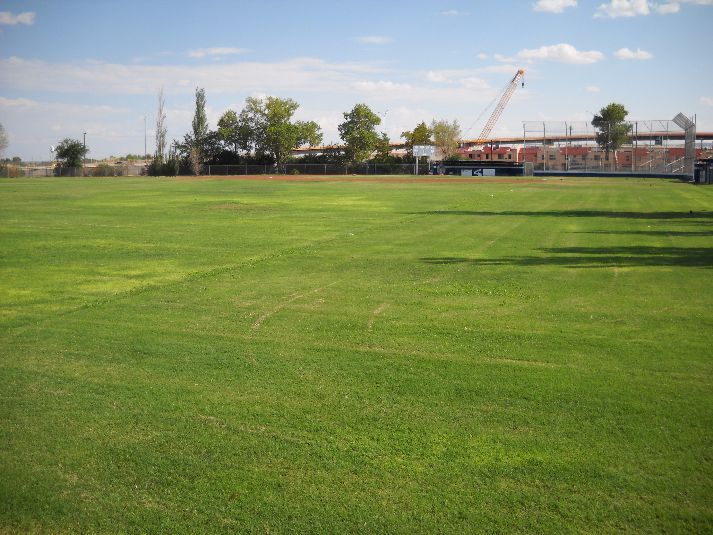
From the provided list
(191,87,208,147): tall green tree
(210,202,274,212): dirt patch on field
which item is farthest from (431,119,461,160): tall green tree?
(210,202,274,212): dirt patch on field

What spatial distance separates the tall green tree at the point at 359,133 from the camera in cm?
10888

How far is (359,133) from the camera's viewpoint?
358 ft

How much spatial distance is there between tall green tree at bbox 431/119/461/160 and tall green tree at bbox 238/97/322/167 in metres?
28.1

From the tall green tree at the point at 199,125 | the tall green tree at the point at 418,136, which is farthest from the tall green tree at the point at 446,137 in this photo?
the tall green tree at the point at 199,125

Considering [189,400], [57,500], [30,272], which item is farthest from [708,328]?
[30,272]

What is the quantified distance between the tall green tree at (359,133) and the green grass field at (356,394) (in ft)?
309

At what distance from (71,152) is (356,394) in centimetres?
10940

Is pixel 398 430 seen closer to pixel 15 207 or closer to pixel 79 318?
pixel 79 318

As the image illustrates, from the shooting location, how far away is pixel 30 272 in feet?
47.1

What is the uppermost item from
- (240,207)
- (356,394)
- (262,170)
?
(262,170)

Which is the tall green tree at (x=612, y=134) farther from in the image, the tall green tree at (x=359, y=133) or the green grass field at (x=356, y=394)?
the green grass field at (x=356, y=394)

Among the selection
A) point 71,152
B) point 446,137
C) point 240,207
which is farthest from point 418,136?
point 240,207

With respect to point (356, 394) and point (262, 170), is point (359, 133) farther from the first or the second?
point (356, 394)

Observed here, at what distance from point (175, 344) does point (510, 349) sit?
4.09 meters
